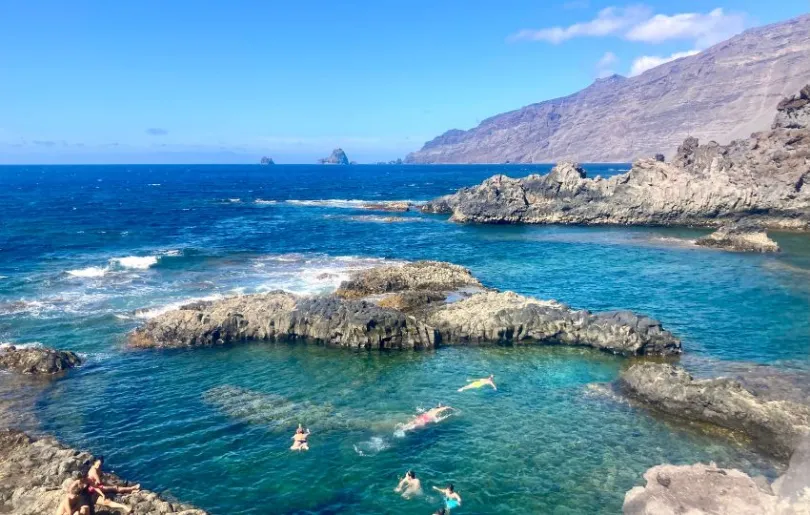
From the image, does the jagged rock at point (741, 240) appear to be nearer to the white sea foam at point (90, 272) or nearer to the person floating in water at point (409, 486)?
the person floating in water at point (409, 486)

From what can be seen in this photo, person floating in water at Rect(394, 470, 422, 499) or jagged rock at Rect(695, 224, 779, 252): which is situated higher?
jagged rock at Rect(695, 224, 779, 252)

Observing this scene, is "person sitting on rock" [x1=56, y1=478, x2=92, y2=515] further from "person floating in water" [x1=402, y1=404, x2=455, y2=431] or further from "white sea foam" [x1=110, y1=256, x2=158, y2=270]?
"white sea foam" [x1=110, y1=256, x2=158, y2=270]

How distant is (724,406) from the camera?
82.1ft

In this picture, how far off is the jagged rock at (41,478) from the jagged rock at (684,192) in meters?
83.8

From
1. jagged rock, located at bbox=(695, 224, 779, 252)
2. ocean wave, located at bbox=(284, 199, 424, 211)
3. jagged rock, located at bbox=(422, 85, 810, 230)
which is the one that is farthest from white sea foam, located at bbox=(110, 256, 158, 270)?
jagged rock, located at bbox=(695, 224, 779, 252)

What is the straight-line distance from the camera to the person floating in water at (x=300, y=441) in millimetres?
23000

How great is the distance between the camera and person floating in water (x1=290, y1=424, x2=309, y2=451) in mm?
23000

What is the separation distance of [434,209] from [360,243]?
138 feet

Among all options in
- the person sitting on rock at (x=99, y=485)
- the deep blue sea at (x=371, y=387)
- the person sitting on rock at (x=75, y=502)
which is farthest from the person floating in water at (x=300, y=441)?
the person sitting on rock at (x=75, y=502)

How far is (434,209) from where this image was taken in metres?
116

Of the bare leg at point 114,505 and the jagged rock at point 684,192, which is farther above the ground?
the jagged rock at point 684,192

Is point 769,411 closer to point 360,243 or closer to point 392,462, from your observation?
point 392,462

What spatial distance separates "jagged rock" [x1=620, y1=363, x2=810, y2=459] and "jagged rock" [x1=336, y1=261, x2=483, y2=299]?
21.8m

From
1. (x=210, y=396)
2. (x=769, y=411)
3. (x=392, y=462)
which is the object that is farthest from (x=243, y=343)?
(x=769, y=411)
